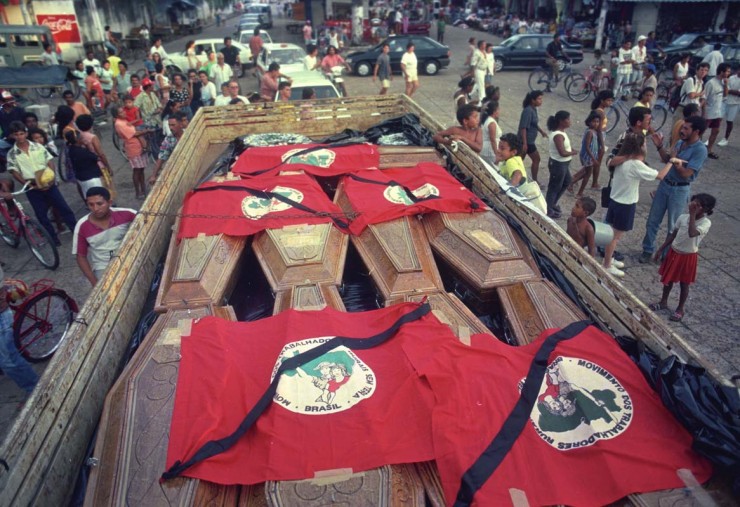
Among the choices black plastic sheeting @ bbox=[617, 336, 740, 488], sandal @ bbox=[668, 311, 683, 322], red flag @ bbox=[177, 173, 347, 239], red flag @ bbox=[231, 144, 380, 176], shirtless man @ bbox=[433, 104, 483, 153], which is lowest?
sandal @ bbox=[668, 311, 683, 322]

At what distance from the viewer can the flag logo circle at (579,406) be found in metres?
2.64

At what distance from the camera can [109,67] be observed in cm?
1405

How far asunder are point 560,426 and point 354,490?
A: 122 centimetres

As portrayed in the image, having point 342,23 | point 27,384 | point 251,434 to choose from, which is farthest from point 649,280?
point 342,23

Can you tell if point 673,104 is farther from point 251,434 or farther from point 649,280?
point 251,434

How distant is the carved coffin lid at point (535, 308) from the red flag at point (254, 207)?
1864mm

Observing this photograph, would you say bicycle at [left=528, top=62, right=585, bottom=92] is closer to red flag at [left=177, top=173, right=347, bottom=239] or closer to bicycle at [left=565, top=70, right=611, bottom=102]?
bicycle at [left=565, top=70, right=611, bottom=102]

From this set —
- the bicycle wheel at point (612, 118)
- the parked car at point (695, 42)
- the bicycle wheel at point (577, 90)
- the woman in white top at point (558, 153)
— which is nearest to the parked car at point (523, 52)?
the bicycle wheel at point (577, 90)

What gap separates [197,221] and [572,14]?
103 feet

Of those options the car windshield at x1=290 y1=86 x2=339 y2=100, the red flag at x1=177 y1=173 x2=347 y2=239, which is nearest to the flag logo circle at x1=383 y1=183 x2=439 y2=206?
the red flag at x1=177 y1=173 x2=347 y2=239

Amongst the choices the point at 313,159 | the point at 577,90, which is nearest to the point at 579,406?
the point at 313,159

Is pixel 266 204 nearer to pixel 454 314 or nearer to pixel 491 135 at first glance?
pixel 454 314

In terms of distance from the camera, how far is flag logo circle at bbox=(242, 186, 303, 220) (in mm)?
4961

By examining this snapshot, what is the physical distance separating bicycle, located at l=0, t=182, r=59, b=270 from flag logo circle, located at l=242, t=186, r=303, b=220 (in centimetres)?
308
